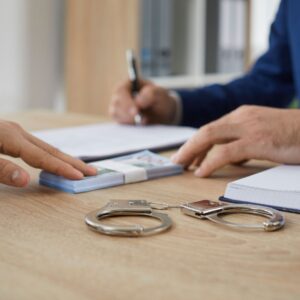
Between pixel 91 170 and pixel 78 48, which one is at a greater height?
pixel 78 48

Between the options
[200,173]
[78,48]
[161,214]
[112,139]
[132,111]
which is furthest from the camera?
[78,48]

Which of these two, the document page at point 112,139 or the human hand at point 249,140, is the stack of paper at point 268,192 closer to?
the human hand at point 249,140

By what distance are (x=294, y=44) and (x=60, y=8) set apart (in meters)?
1.43

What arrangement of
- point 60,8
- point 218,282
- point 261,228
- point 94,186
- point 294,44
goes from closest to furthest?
1. point 218,282
2. point 261,228
3. point 94,186
4. point 294,44
5. point 60,8

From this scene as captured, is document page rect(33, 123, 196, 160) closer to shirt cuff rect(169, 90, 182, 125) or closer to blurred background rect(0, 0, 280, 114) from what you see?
shirt cuff rect(169, 90, 182, 125)

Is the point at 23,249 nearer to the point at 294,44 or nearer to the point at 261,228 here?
the point at 261,228

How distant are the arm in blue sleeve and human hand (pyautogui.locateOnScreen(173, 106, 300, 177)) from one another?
0.62m

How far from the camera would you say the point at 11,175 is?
29.7 inches

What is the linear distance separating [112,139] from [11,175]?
40 centimetres

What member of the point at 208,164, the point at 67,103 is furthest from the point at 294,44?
the point at 67,103

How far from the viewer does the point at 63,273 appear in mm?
478

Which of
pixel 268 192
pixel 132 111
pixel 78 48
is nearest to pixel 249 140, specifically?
pixel 268 192

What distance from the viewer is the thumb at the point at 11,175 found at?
29.7 inches

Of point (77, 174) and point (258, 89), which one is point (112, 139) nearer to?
point (77, 174)
